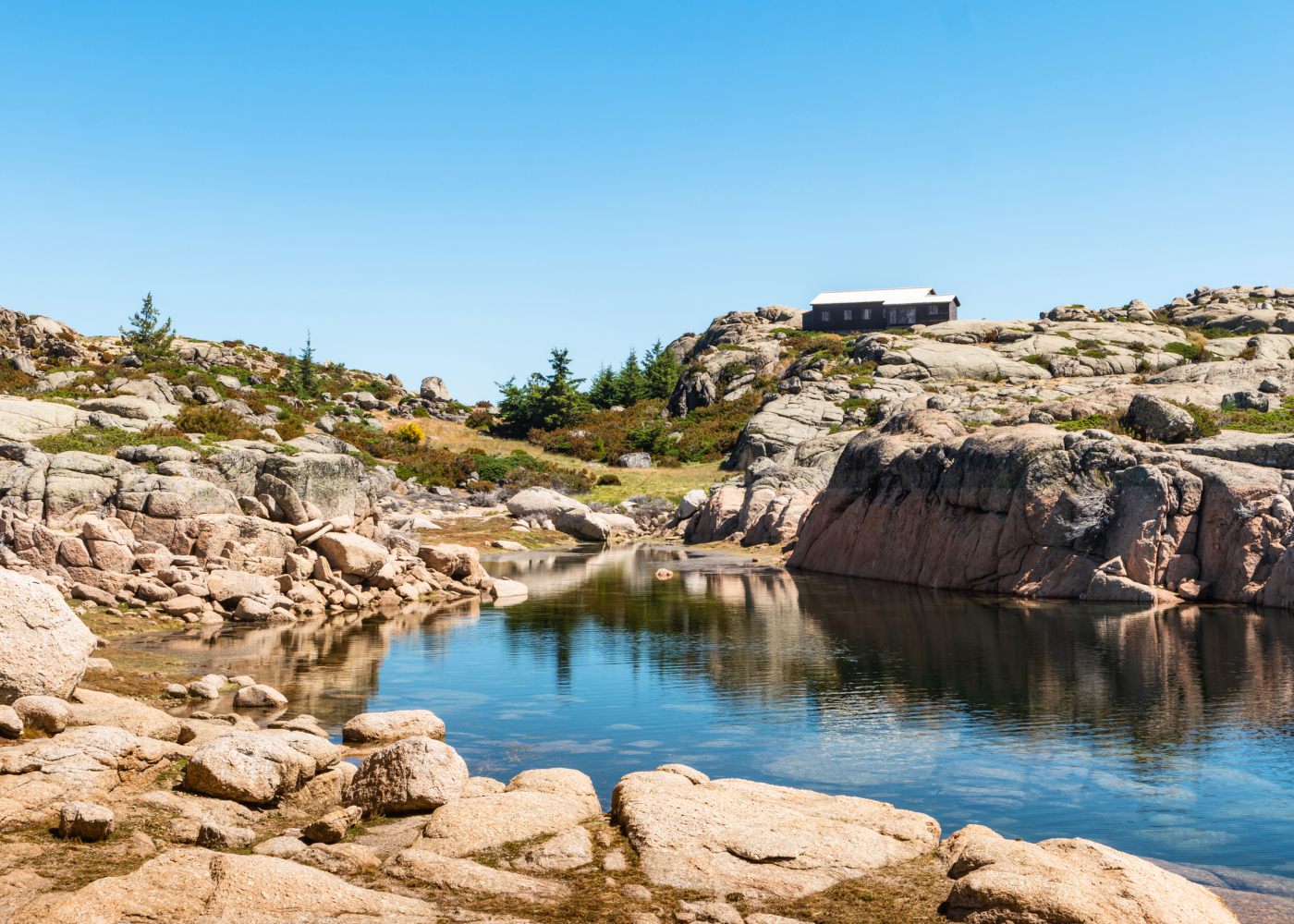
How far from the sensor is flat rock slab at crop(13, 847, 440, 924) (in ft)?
29.7

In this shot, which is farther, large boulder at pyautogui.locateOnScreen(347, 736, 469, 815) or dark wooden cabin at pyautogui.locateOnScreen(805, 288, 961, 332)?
dark wooden cabin at pyautogui.locateOnScreen(805, 288, 961, 332)

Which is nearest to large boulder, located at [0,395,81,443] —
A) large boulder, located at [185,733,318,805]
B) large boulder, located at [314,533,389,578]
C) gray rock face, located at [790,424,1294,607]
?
large boulder, located at [314,533,389,578]

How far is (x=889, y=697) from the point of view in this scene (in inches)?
917

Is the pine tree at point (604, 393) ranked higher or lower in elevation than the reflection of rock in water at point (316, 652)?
higher

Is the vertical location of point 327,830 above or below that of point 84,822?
below

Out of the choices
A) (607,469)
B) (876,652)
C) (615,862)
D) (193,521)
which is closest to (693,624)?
(876,652)

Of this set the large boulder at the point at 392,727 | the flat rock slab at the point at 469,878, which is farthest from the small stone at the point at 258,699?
the flat rock slab at the point at 469,878

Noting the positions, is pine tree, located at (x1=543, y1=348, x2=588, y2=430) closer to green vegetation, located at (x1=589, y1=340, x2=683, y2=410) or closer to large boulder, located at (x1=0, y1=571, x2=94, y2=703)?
green vegetation, located at (x1=589, y1=340, x2=683, y2=410)

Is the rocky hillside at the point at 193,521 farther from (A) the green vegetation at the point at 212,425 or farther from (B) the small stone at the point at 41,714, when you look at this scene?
(B) the small stone at the point at 41,714

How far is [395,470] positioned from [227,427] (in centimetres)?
2923

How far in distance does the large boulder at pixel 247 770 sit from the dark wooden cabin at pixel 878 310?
128272mm

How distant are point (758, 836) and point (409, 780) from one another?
450cm

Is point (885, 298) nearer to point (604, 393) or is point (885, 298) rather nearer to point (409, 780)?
point (604, 393)

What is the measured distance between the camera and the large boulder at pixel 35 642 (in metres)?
16.0
